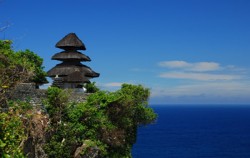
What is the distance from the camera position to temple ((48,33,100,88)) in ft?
113

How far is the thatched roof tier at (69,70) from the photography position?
34.9m

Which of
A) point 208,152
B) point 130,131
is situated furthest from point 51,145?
point 208,152

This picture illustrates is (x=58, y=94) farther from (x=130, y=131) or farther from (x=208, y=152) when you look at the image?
(x=208, y=152)

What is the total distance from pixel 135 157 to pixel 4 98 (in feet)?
261

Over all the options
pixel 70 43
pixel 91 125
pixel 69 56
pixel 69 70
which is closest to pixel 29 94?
pixel 91 125

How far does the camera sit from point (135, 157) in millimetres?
97812

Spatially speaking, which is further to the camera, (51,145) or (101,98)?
(101,98)

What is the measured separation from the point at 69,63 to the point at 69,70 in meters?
1.20

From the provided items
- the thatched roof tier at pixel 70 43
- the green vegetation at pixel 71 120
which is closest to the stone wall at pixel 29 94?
the green vegetation at pixel 71 120

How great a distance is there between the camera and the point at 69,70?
114 ft

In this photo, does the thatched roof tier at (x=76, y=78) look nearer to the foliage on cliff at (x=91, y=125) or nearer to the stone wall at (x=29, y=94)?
the foliage on cliff at (x=91, y=125)

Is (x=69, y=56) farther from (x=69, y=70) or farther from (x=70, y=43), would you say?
(x=69, y=70)

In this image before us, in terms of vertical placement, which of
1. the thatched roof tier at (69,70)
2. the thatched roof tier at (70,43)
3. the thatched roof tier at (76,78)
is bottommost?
the thatched roof tier at (76,78)

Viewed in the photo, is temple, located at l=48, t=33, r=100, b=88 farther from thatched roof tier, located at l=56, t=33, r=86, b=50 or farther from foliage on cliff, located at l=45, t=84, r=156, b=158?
foliage on cliff, located at l=45, t=84, r=156, b=158
